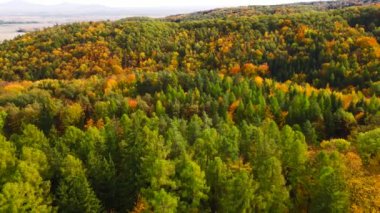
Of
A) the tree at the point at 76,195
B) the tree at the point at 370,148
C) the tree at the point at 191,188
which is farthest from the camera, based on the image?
the tree at the point at 370,148

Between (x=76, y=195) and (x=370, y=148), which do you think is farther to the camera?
(x=370, y=148)

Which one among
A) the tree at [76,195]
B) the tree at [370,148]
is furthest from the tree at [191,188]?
the tree at [370,148]

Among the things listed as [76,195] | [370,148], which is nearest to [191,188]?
[76,195]

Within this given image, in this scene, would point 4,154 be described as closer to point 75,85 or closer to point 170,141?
point 170,141

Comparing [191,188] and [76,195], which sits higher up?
[191,188]

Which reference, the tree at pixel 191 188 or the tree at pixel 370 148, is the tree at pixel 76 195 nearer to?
the tree at pixel 191 188

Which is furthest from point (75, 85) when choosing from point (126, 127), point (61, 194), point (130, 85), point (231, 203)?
point (231, 203)

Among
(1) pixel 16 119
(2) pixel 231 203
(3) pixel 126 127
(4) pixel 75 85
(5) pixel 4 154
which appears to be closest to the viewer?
(2) pixel 231 203

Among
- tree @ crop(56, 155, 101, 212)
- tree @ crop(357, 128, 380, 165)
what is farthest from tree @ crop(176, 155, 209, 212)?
tree @ crop(357, 128, 380, 165)

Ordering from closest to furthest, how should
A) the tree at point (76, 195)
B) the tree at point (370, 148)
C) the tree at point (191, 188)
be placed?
the tree at point (76, 195), the tree at point (191, 188), the tree at point (370, 148)

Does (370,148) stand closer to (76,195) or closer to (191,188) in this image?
(191,188)

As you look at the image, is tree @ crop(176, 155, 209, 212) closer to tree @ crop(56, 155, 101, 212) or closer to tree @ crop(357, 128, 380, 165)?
tree @ crop(56, 155, 101, 212)
